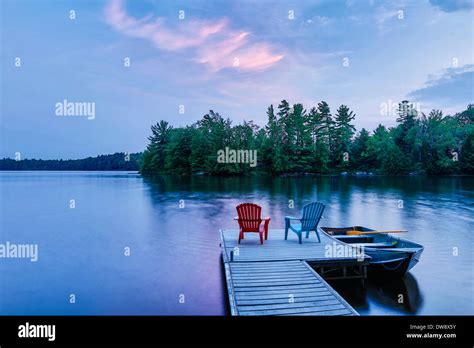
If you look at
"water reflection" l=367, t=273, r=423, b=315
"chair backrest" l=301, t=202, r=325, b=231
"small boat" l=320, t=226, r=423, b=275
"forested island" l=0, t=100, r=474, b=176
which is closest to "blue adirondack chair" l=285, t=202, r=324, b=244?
"chair backrest" l=301, t=202, r=325, b=231

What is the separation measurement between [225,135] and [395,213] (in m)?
33.7

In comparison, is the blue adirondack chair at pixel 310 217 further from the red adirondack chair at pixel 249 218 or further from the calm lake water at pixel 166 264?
the calm lake water at pixel 166 264

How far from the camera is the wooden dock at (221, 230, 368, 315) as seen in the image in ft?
12.4

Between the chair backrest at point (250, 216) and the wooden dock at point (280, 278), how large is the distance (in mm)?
326

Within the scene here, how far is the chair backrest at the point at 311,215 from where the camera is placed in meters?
6.46

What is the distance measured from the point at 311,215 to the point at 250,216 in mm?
1238

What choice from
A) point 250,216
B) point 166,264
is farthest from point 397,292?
point 166,264

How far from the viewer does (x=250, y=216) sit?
660cm

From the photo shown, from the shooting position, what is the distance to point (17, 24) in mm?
6082

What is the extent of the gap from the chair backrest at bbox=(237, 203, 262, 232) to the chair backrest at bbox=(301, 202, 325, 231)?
91 centimetres

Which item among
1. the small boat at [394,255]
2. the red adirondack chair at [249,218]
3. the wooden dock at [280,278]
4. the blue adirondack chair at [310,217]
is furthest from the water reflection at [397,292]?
the red adirondack chair at [249,218]

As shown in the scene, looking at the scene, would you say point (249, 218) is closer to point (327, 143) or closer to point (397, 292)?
point (397, 292)
